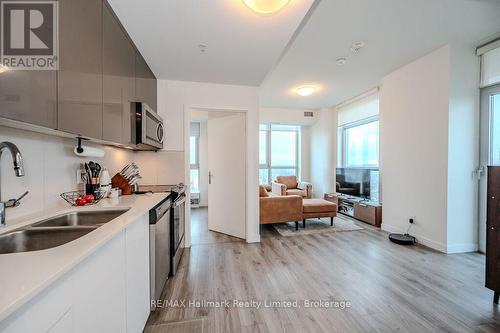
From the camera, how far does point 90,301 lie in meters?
0.87

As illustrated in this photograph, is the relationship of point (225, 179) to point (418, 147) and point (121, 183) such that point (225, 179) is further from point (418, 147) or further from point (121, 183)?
point (418, 147)

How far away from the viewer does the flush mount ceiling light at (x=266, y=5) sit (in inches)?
58.0

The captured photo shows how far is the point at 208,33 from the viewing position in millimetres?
1949

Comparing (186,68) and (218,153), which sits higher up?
(186,68)

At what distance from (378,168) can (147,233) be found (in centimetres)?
446

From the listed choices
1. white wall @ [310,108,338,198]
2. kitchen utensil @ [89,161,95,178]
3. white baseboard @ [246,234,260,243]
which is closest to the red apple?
kitchen utensil @ [89,161,95,178]

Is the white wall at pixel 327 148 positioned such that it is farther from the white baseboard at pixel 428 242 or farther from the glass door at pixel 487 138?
the glass door at pixel 487 138

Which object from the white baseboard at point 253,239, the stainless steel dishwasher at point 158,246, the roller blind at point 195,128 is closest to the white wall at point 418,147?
the white baseboard at point 253,239

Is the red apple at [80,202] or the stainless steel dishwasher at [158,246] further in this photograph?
the stainless steel dishwasher at [158,246]

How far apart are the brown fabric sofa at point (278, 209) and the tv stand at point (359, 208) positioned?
151 centimetres

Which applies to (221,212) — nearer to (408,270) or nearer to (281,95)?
(408,270)

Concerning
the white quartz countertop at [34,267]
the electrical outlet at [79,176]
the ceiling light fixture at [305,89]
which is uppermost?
the ceiling light fixture at [305,89]

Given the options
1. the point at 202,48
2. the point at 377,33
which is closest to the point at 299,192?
the point at 377,33

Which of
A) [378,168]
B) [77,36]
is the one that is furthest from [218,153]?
[378,168]
